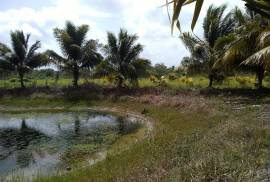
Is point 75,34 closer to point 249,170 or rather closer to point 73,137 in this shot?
point 73,137

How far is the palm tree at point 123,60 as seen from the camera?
91.6 ft

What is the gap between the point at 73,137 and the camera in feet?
49.7

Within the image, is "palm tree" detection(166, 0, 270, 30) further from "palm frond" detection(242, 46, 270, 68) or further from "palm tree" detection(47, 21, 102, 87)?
"palm tree" detection(47, 21, 102, 87)

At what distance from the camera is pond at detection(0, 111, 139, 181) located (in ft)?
37.6

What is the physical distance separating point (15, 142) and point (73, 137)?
202 centimetres

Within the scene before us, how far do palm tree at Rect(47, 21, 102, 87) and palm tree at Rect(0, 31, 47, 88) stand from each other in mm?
1956

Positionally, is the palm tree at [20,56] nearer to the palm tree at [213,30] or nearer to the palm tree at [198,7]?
the palm tree at [213,30]

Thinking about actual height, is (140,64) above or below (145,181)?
above

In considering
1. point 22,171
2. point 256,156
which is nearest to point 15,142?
point 22,171

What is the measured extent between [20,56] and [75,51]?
4.48 meters

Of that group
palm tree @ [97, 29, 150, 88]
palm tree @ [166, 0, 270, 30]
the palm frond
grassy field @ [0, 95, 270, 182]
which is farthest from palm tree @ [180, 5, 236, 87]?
palm tree @ [166, 0, 270, 30]

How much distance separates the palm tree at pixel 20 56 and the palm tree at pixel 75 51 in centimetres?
196

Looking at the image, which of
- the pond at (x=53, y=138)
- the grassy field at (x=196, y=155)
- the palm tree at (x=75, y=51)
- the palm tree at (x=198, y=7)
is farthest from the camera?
the palm tree at (x=75, y=51)

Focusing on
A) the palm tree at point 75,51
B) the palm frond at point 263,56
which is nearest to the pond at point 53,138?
the palm frond at point 263,56
